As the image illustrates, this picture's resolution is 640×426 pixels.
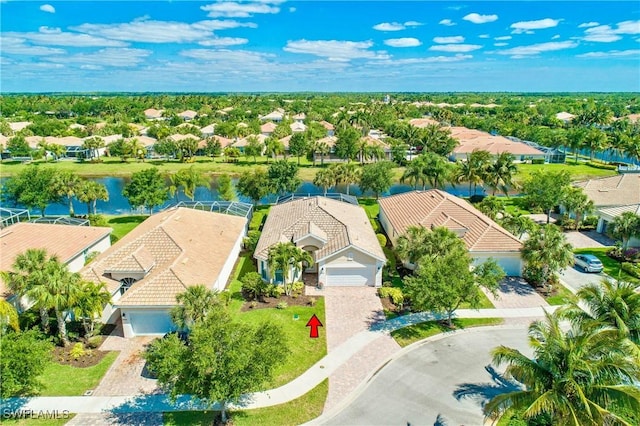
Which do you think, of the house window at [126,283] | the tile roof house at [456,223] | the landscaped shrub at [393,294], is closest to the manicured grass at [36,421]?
the house window at [126,283]

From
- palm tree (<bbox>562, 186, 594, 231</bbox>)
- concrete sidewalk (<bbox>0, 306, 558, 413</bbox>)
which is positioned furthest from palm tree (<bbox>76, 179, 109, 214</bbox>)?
palm tree (<bbox>562, 186, 594, 231</bbox>)

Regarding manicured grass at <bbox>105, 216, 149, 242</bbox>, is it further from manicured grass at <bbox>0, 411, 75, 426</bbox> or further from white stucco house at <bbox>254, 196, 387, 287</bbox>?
manicured grass at <bbox>0, 411, 75, 426</bbox>

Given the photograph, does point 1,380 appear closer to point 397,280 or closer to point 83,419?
point 83,419

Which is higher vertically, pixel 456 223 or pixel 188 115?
pixel 188 115

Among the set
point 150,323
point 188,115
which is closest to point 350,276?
point 150,323

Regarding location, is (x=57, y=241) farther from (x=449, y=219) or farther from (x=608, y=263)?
(x=608, y=263)

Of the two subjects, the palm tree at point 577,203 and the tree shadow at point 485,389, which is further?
the palm tree at point 577,203

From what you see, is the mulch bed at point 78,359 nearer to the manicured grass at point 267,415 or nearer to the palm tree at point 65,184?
the manicured grass at point 267,415
